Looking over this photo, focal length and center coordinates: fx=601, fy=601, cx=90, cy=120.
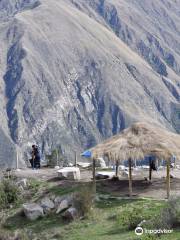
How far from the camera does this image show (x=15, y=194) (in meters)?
27.9

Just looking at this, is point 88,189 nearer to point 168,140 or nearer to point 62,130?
point 168,140

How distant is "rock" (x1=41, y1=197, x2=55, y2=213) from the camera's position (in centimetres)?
2517

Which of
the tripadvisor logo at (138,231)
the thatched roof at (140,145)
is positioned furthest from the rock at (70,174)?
A: the tripadvisor logo at (138,231)

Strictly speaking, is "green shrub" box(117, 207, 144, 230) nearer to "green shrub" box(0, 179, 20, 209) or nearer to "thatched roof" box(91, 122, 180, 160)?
"thatched roof" box(91, 122, 180, 160)

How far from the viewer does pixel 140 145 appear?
85.9 feet

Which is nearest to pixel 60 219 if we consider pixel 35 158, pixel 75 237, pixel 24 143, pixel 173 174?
pixel 75 237

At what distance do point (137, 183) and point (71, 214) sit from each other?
633 cm

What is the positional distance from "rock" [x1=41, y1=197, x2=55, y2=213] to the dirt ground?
2.73 metres

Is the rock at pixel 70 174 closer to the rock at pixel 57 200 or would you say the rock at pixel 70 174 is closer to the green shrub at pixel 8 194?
the green shrub at pixel 8 194

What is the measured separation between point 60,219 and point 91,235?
141 inches

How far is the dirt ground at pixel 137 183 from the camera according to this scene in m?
26.7

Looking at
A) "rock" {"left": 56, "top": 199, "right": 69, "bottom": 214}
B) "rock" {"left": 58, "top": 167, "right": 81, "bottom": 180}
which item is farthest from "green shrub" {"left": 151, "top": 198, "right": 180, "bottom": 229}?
"rock" {"left": 58, "top": 167, "right": 81, "bottom": 180}

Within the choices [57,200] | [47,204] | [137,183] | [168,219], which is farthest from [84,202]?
[137,183]

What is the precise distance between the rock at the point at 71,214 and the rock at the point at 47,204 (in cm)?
186
